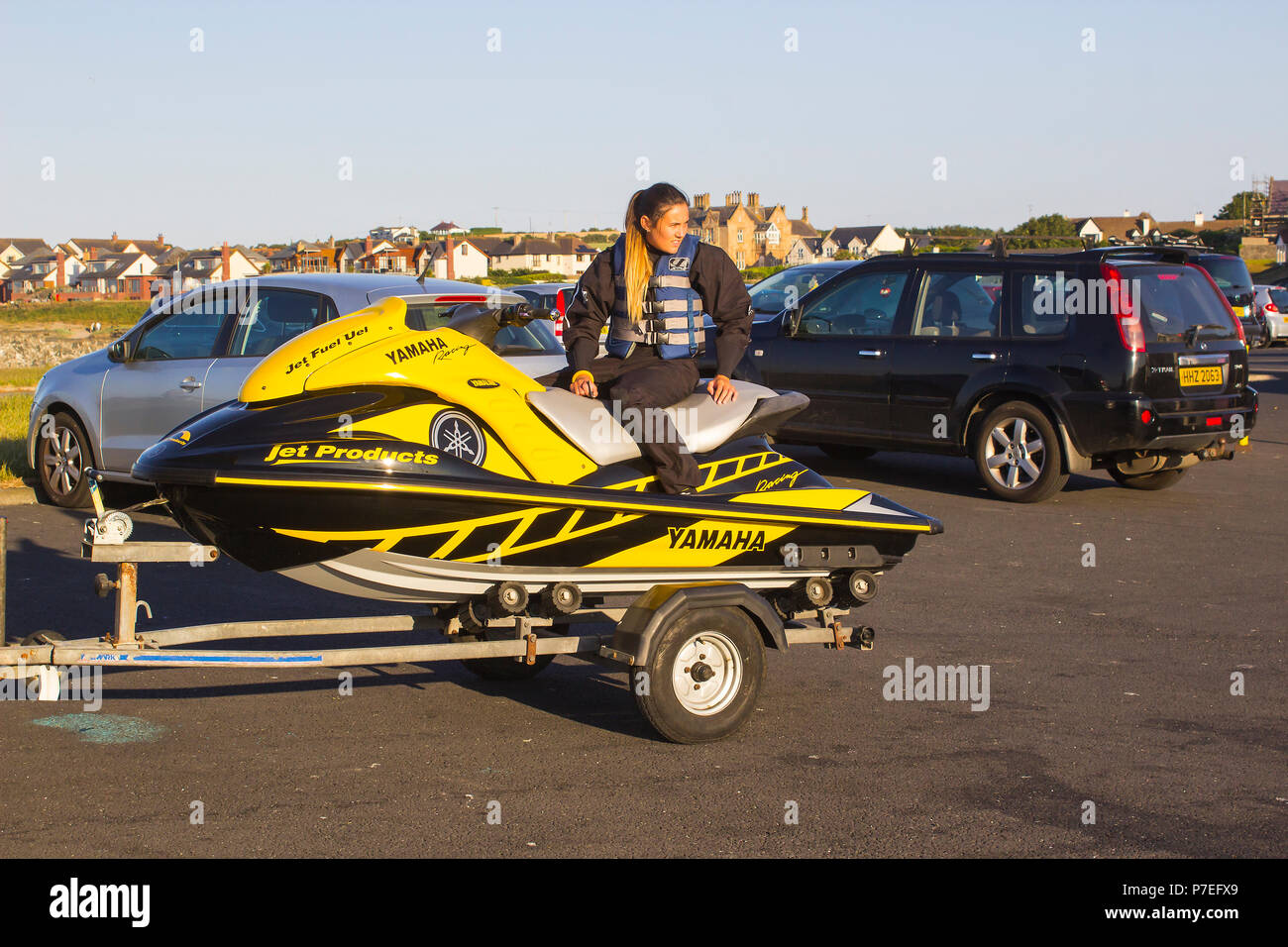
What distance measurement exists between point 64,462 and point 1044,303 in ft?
Result: 26.8

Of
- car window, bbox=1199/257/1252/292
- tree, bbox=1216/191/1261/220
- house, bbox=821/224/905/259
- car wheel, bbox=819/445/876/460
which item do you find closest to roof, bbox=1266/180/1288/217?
tree, bbox=1216/191/1261/220

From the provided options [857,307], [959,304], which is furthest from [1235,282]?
[959,304]

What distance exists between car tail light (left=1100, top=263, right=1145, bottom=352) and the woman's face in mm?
6421

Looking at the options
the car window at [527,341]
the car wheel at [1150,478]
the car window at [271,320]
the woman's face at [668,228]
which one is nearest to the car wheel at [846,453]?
the car wheel at [1150,478]

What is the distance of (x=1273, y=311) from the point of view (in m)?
34.6

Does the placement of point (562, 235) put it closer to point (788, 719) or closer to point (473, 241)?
point (473, 241)

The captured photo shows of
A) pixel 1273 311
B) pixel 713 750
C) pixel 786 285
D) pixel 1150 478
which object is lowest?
pixel 713 750

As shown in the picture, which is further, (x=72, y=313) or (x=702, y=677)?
(x=72, y=313)

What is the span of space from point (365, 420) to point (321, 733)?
1.42 metres

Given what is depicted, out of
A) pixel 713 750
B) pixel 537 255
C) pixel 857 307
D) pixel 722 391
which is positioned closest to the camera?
pixel 713 750

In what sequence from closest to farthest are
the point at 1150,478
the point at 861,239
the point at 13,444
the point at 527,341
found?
the point at 527,341, the point at 1150,478, the point at 13,444, the point at 861,239

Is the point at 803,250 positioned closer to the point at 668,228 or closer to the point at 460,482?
the point at 668,228

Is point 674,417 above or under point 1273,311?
under
